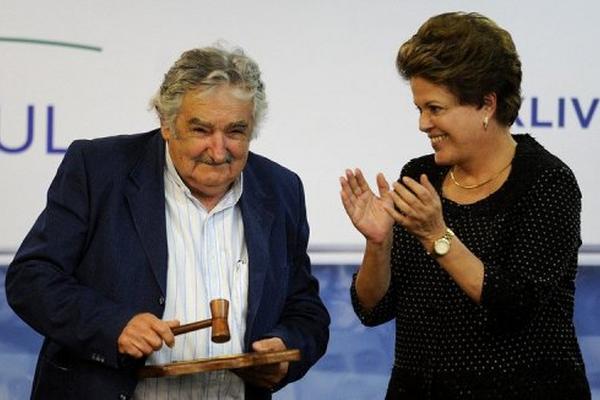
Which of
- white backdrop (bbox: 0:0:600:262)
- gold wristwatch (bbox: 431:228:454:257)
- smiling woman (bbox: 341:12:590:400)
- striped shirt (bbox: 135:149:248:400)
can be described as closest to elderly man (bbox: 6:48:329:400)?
striped shirt (bbox: 135:149:248:400)

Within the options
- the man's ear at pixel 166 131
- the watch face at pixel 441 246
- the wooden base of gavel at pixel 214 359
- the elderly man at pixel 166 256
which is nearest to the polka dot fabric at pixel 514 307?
the watch face at pixel 441 246

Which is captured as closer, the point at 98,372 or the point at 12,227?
the point at 98,372

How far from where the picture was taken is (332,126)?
367 centimetres

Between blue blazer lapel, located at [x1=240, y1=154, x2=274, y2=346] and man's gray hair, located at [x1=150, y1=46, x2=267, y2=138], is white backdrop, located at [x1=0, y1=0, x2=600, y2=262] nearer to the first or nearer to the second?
blue blazer lapel, located at [x1=240, y1=154, x2=274, y2=346]

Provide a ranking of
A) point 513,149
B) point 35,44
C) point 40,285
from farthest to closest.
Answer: point 35,44, point 513,149, point 40,285

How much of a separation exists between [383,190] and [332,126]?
1055mm

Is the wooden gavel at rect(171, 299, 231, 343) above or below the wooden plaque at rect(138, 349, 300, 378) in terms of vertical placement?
above

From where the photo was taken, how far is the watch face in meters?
2.53

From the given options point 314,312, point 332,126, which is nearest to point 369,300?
point 314,312

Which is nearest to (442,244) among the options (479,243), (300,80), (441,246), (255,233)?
(441,246)

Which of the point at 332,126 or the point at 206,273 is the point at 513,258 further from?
the point at 332,126

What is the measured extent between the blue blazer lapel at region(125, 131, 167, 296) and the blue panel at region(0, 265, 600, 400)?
1060 millimetres

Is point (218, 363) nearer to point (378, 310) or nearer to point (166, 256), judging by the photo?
point (166, 256)

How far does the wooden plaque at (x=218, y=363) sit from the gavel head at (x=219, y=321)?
0.13 ft
